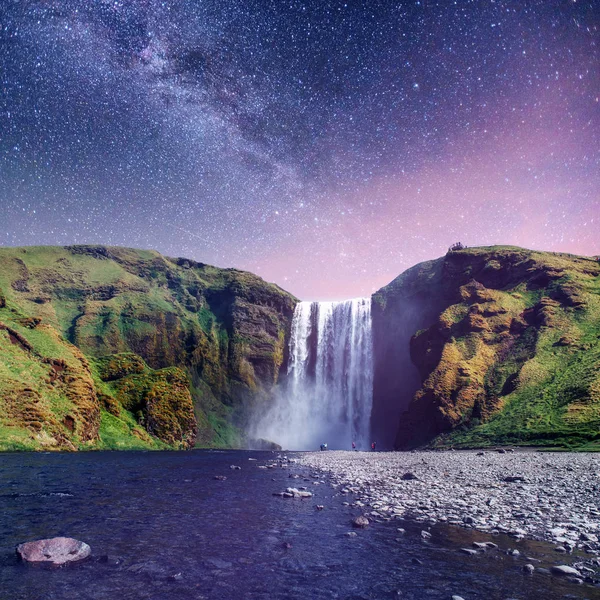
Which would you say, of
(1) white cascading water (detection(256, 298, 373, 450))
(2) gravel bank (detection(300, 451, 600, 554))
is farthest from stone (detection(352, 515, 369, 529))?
(1) white cascading water (detection(256, 298, 373, 450))

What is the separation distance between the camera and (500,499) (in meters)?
12.6

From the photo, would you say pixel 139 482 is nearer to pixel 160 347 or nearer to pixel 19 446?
pixel 19 446

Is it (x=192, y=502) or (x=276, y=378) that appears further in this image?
(x=276, y=378)

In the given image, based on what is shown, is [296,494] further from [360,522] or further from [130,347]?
[130,347]

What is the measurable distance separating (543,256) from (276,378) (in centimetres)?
6796

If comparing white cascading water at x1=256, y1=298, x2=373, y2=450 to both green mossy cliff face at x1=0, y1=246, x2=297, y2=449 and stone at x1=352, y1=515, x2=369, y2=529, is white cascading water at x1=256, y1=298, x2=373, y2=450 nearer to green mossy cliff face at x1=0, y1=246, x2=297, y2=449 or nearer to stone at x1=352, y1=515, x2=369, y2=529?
green mossy cliff face at x1=0, y1=246, x2=297, y2=449

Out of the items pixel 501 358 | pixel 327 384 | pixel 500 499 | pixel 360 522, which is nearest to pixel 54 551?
pixel 360 522

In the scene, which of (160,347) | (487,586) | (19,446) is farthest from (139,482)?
(160,347)

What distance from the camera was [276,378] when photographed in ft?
326

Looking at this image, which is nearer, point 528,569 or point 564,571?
point 564,571

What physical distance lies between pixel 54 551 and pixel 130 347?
85.4 meters

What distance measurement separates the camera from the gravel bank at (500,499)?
9.11 m

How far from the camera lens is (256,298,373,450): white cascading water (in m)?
88.2

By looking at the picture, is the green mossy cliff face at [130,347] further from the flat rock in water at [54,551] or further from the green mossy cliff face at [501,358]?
the green mossy cliff face at [501,358]
